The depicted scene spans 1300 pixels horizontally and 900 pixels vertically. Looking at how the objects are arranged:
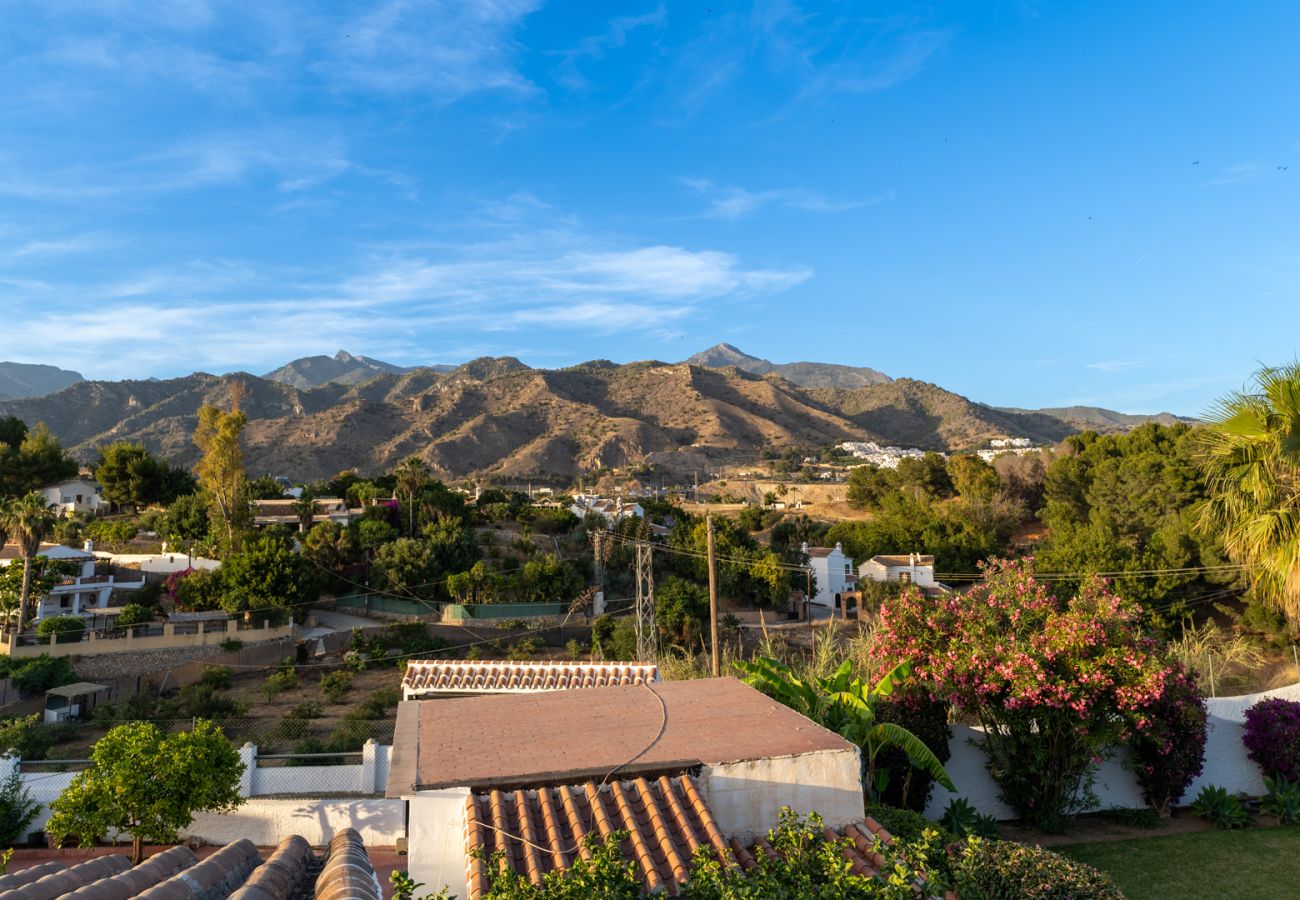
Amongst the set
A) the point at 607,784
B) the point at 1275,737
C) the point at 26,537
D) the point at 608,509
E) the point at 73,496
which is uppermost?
the point at 73,496

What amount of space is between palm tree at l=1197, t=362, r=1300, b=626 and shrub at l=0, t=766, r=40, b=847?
60.4 ft

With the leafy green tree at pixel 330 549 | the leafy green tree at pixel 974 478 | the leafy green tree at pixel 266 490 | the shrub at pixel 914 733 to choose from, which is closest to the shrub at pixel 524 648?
the leafy green tree at pixel 330 549

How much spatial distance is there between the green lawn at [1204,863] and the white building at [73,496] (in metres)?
54.5

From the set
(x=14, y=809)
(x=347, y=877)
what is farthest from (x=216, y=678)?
(x=347, y=877)

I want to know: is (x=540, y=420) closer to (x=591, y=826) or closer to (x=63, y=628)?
(x=63, y=628)

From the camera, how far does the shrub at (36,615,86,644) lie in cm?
2636

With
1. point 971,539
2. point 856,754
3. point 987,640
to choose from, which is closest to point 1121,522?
point 971,539

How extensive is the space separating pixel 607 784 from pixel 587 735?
111cm

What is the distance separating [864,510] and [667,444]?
38.2 metres

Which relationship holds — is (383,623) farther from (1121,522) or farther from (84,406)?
(84,406)

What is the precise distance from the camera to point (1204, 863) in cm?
994

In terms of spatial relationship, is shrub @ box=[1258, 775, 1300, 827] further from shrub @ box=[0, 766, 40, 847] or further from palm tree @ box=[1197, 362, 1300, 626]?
shrub @ box=[0, 766, 40, 847]

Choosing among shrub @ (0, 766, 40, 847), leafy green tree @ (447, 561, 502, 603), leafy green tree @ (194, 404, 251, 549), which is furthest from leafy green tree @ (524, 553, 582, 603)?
shrub @ (0, 766, 40, 847)

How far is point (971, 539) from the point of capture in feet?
146
